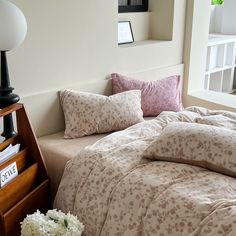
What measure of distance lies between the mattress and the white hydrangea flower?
545 mm

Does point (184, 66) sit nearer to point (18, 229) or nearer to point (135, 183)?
point (135, 183)

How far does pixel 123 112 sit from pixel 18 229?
998mm

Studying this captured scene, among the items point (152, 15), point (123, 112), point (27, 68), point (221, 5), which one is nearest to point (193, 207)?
point (123, 112)

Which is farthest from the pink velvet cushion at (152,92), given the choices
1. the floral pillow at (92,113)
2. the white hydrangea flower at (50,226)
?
the white hydrangea flower at (50,226)

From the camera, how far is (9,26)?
1.65 meters

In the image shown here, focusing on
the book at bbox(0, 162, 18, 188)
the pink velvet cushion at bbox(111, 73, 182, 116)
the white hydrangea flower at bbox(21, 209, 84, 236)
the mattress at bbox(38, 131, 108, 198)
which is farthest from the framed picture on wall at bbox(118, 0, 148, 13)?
the white hydrangea flower at bbox(21, 209, 84, 236)

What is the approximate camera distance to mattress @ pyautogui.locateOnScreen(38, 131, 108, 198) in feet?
6.75

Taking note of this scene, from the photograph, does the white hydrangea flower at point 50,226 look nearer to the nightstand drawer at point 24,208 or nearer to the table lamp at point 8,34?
the nightstand drawer at point 24,208

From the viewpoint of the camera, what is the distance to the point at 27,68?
7.16ft

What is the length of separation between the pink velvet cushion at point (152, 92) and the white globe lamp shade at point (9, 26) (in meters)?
1.03

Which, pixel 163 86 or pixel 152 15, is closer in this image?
pixel 163 86

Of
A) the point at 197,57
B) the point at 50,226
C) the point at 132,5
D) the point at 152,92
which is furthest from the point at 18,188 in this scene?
the point at 197,57

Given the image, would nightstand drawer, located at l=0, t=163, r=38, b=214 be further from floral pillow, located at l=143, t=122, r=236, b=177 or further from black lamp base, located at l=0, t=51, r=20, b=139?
floral pillow, located at l=143, t=122, r=236, b=177

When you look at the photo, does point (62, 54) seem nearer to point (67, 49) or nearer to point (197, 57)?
point (67, 49)
